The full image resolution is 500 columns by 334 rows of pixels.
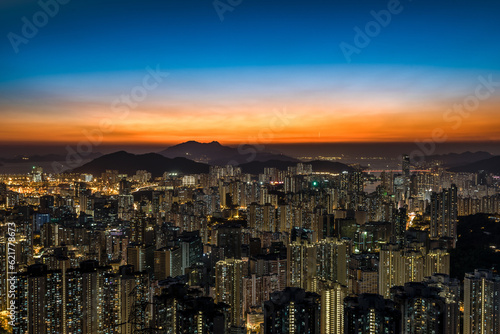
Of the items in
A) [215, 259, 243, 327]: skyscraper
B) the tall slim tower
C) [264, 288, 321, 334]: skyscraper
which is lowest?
[215, 259, 243, 327]: skyscraper

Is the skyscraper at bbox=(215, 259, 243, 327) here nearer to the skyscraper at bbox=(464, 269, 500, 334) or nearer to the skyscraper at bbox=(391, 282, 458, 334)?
the skyscraper at bbox=(391, 282, 458, 334)

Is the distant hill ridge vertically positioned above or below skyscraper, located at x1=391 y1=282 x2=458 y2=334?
above

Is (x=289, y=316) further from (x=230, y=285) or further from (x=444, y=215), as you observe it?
(x=444, y=215)

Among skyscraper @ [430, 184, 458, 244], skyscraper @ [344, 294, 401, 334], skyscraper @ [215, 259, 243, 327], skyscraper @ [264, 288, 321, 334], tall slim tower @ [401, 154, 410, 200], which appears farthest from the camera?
tall slim tower @ [401, 154, 410, 200]

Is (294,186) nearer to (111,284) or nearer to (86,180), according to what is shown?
(86,180)

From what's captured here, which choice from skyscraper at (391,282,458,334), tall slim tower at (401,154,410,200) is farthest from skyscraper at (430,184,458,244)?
skyscraper at (391,282,458,334)

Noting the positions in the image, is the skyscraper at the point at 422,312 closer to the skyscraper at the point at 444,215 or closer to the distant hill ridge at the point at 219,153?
the skyscraper at the point at 444,215

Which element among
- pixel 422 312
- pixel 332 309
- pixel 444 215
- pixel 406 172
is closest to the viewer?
pixel 422 312

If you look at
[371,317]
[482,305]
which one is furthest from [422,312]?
[482,305]

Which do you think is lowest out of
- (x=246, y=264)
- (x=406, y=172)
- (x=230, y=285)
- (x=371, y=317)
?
(x=230, y=285)
